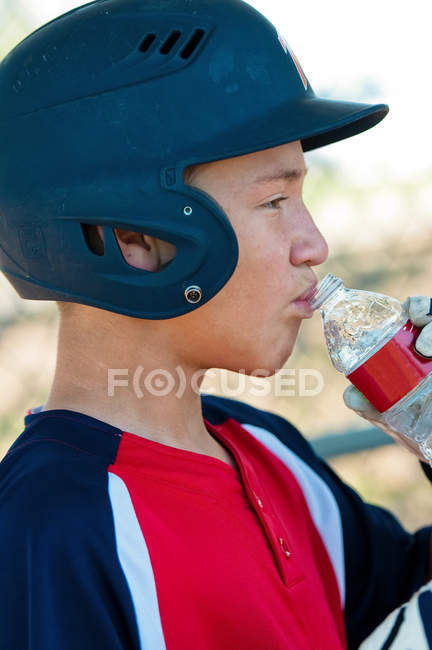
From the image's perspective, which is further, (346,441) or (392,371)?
(346,441)

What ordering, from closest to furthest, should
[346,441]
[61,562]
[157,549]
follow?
[61,562] → [157,549] → [346,441]

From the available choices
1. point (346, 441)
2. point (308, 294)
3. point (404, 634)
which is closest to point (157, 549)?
point (404, 634)

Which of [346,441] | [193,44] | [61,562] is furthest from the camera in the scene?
[346,441]

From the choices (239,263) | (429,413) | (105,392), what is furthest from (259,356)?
(429,413)

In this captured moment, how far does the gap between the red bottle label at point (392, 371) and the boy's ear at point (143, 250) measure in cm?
43

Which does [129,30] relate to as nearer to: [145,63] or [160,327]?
[145,63]

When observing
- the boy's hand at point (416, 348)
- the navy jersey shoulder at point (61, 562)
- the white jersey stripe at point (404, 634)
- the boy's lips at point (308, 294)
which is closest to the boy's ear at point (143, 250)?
the boy's lips at point (308, 294)

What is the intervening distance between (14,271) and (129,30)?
0.51 m

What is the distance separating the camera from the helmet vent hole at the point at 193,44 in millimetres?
1405

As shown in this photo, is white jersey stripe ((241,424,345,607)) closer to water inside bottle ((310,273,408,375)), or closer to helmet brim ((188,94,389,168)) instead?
water inside bottle ((310,273,408,375))

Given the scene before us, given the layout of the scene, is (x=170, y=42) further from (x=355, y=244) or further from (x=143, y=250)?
(x=355, y=244)

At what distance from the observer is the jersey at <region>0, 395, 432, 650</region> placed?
119 cm

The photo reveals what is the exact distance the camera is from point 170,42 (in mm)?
1418

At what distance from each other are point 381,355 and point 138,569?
589 millimetres
